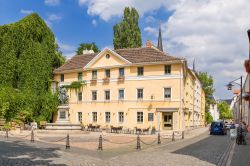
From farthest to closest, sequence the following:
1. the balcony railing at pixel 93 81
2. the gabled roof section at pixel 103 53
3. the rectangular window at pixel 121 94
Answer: the balcony railing at pixel 93 81 < the rectangular window at pixel 121 94 < the gabled roof section at pixel 103 53

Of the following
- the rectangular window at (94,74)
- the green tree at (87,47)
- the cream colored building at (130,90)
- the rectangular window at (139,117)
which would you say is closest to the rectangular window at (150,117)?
the cream colored building at (130,90)

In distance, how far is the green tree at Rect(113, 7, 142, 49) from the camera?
66500mm

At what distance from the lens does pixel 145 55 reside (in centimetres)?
4872

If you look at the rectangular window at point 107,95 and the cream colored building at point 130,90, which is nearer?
the cream colored building at point 130,90

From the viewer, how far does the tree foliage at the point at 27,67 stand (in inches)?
1889

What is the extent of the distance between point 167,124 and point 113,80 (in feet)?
31.7

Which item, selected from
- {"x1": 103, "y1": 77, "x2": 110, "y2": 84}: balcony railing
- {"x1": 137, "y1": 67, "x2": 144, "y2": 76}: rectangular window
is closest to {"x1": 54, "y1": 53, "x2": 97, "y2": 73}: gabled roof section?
{"x1": 103, "y1": 77, "x2": 110, "y2": 84}: balcony railing

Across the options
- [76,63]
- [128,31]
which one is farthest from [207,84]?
[76,63]

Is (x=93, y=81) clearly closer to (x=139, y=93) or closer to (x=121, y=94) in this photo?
(x=121, y=94)

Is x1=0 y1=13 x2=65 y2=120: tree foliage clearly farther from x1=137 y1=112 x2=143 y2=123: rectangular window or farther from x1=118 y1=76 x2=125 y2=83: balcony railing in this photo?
x1=137 y1=112 x2=143 y2=123: rectangular window

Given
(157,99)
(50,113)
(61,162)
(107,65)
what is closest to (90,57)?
(107,65)

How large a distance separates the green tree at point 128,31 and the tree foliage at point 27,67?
16796mm

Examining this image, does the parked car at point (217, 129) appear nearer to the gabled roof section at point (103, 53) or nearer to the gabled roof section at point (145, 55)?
the gabled roof section at point (145, 55)

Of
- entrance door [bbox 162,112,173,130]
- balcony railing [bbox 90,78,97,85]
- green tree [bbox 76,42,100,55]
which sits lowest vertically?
entrance door [bbox 162,112,173,130]
